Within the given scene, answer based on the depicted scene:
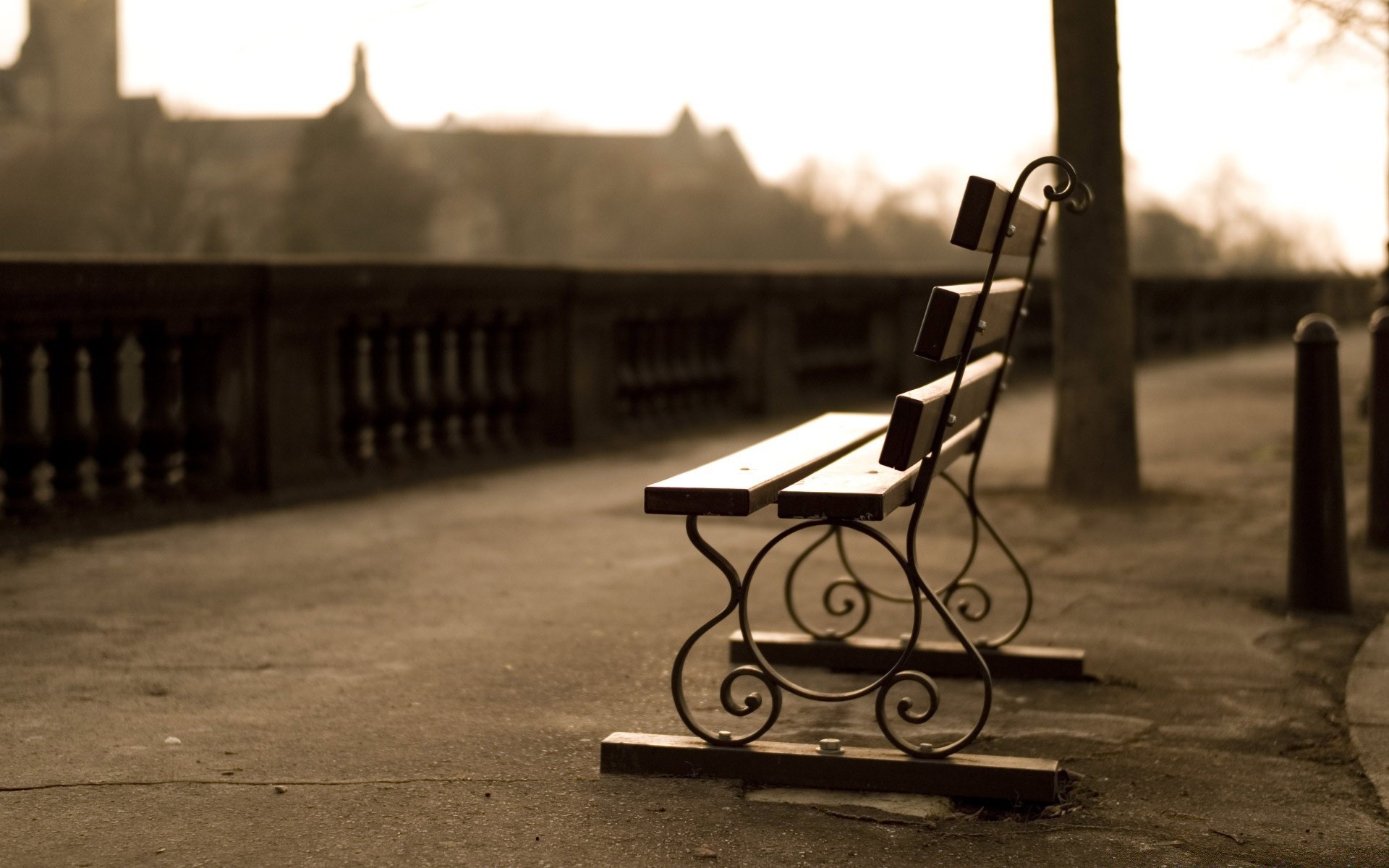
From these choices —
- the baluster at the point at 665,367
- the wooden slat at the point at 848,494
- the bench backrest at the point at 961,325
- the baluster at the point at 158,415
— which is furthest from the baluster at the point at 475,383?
the wooden slat at the point at 848,494

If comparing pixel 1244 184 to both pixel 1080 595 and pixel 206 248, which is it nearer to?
pixel 206 248

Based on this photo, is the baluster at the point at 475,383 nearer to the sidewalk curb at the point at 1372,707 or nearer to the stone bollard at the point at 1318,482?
the stone bollard at the point at 1318,482

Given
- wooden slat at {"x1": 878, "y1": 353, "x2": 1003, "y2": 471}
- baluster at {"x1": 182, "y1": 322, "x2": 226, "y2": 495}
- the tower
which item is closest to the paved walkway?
baluster at {"x1": 182, "y1": 322, "x2": 226, "y2": 495}

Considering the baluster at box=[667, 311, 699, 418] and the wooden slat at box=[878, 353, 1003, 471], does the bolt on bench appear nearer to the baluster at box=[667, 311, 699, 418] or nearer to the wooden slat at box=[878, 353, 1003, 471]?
the wooden slat at box=[878, 353, 1003, 471]

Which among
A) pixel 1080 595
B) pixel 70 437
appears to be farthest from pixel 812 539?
pixel 70 437

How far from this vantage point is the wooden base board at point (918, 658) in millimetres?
4434

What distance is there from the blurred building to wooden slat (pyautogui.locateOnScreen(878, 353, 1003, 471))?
129 feet

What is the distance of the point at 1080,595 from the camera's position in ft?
18.5

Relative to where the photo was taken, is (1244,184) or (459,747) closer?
(459,747)

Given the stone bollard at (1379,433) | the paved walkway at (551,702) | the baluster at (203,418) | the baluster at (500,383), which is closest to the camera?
the paved walkway at (551,702)

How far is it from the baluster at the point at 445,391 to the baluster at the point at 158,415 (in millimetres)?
1879

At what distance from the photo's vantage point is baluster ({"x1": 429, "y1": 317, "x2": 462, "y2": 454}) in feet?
29.9

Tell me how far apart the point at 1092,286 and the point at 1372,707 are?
3.73 m

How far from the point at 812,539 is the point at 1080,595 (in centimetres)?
150
